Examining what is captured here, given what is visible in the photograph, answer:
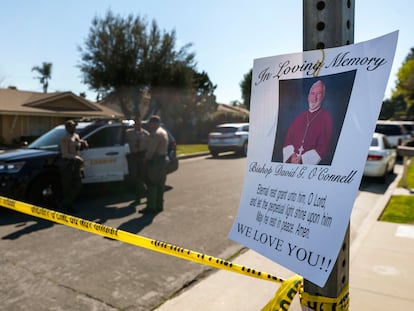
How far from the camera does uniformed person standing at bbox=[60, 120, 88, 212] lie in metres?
6.73

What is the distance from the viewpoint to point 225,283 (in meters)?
3.92

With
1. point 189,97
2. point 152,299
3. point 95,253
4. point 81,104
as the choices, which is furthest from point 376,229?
point 189,97

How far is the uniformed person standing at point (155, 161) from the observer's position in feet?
22.2

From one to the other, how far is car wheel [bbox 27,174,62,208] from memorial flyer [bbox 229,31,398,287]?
6.01 m

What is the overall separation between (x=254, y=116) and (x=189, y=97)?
3205cm

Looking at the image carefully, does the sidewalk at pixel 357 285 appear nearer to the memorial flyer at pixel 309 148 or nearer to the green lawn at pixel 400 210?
the green lawn at pixel 400 210

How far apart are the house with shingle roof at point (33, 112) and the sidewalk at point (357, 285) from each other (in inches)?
810

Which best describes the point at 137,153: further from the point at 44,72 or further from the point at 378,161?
the point at 44,72

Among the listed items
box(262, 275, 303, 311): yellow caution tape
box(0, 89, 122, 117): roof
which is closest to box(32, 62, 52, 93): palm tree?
box(0, 89, 122, 117): roof

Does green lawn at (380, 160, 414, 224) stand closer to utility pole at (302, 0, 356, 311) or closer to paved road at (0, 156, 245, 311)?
paved road at (0, 156, 245, 311)

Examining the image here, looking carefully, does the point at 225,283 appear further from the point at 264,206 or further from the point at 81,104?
the point at 81,104

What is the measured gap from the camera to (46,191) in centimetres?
684

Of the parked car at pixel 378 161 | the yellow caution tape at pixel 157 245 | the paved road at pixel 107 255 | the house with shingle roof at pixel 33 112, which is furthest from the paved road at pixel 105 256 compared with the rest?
the house with shingle roof at pixel 33 112

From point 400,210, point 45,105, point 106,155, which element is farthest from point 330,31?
point 45,105
